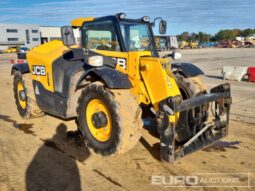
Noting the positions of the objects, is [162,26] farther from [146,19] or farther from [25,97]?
[25,97]

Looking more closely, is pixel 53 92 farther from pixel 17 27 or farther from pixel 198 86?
pixel 17 27

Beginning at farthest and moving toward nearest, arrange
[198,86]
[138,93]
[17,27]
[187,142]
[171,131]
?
[17,27], [198,86], [138,93], [187,142], [171,131]

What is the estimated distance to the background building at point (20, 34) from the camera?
4013 inches

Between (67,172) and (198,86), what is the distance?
2913 mm

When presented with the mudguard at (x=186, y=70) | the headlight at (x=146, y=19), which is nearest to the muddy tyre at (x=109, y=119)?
the mudguard at (x=186, y=70)

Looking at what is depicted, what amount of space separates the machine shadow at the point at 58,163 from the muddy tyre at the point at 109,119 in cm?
34

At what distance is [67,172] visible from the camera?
4516mm

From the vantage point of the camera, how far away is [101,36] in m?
5.86

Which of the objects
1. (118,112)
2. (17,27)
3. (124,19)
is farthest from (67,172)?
(17,27)

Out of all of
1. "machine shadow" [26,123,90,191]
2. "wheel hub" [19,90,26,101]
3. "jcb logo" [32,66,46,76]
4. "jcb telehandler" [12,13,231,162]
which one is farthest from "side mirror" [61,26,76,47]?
"wheel hub" [19,90,26,101]

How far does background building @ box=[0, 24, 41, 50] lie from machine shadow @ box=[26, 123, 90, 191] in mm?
99391

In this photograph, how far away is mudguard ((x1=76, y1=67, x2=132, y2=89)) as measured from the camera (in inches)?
189

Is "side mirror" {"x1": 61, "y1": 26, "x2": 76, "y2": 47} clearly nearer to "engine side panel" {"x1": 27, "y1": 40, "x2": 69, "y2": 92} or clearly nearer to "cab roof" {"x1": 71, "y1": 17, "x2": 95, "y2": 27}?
"cab roof" {"x1": 71, "y1": 17, "x2": 95, "y2": 27}

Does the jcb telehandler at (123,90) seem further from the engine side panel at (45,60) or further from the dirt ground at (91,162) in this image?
the dirt ground at (91,162)
